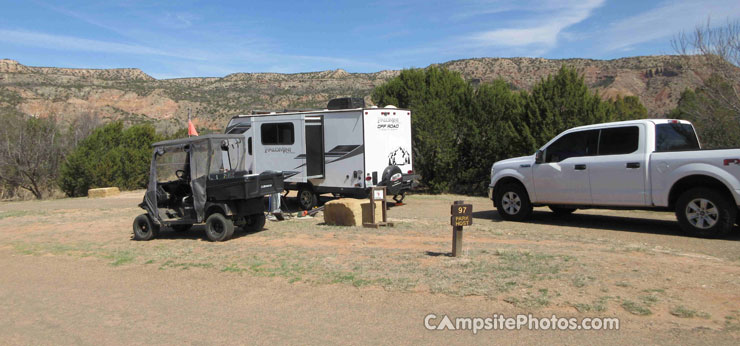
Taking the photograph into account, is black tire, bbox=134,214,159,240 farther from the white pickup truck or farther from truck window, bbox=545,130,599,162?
truck window, bbox=545,130,599,162

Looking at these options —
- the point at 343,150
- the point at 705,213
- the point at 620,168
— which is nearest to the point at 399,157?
the point at 343,150

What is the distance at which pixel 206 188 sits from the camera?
9.79 m

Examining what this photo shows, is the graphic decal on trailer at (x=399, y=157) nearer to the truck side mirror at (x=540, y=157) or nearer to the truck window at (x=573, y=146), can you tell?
the truck side mirror at (x=540, y=157)

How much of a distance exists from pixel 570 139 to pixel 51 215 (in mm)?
14416

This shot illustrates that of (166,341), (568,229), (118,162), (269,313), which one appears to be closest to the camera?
(166,341)

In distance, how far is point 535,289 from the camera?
5711 millimetres

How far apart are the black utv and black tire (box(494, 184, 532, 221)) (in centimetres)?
496

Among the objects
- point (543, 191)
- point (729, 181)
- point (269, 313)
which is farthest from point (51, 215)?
point (729, 181)

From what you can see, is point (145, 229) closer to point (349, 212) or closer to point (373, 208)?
point (349, 212)

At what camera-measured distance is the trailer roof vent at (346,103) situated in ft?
48.0

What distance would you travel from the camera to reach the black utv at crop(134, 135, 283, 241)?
965cm

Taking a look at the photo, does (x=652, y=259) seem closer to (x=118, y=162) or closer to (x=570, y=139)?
(x=570, y=139)

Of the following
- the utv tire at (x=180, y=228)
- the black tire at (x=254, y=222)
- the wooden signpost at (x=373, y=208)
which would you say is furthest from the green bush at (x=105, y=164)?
the wooden signpost at (x=373, y=208)

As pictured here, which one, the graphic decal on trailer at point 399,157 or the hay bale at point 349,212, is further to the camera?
the graphic decal on trailer at point 399,157
